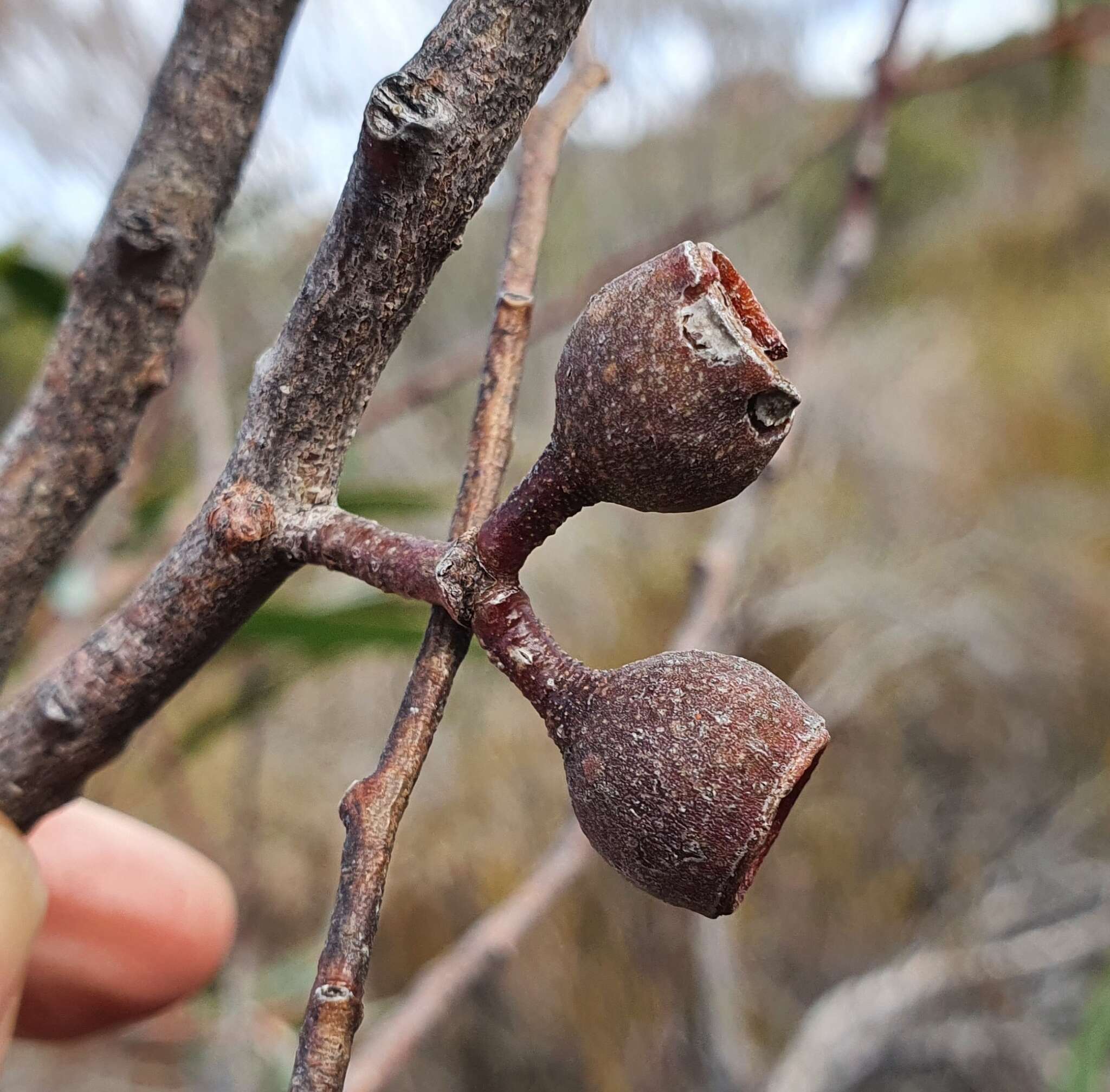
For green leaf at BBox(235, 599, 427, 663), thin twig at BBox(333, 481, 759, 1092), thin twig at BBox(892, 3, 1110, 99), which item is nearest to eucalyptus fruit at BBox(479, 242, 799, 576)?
thin twig at BBox(333, 481, 759, 1092)

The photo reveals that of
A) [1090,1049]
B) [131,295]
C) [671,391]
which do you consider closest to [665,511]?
[671,391]

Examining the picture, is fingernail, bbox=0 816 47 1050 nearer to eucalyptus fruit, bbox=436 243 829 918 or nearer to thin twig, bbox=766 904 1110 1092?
eucalyptus fruit, bbox=436 243 829 918

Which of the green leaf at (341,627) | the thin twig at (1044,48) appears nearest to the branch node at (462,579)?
the green leaf at (341,627)

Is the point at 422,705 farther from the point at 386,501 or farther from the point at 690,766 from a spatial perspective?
the point at 386,501

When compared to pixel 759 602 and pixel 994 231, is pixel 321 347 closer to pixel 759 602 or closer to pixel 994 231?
pixel 759 602

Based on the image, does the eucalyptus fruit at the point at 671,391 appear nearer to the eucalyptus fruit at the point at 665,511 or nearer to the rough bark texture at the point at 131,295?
the eucalyptus fruit at the point at 665,511

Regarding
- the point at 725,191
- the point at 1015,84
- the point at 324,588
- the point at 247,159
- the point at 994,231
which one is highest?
the point at 1015,84

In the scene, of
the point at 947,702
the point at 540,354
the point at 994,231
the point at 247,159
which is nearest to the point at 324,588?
the point at 540,354
